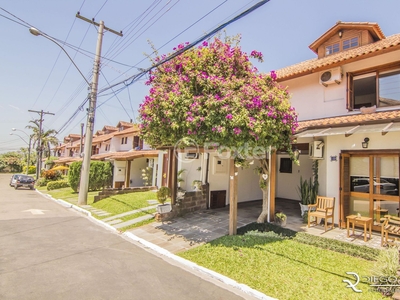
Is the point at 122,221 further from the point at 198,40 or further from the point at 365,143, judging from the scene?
the point at 365,143

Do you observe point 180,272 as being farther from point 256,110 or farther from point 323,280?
point 256,110

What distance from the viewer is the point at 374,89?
10.6 meters

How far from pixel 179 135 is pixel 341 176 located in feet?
23.6

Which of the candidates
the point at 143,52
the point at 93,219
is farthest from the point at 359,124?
the point at 93,219

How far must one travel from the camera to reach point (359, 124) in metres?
8.81

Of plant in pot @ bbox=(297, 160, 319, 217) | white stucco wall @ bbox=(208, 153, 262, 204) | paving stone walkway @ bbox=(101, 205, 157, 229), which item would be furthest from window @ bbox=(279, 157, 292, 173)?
paving stone walkway @ bbox=(101, 205, 157, 229)

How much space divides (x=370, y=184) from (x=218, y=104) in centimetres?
718

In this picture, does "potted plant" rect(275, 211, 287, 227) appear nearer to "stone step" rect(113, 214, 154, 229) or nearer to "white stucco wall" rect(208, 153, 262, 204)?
"white stucco wall" rect(208, 153, 262, 204)

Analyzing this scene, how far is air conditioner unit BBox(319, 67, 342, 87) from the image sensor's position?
36.0ft

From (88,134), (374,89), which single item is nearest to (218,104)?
(374,89)

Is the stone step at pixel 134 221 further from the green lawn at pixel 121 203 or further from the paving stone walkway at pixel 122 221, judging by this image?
the green lawn at pixel 121 203

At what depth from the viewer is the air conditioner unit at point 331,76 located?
11.0m

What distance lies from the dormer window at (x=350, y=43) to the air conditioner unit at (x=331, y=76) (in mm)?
3923

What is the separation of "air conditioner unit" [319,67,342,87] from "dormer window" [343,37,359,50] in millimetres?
3923
